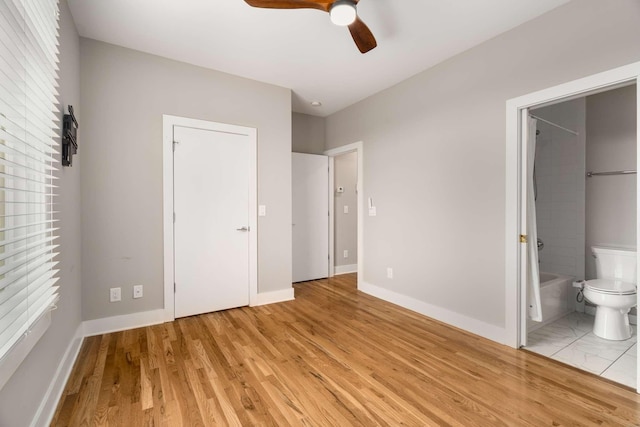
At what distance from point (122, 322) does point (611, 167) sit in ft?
17.0

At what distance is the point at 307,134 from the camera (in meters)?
4.74

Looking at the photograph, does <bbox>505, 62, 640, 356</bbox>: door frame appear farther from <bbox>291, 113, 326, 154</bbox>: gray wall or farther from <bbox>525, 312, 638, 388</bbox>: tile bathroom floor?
<bbox>291, 113, 326, 154</bbox>: gray wall

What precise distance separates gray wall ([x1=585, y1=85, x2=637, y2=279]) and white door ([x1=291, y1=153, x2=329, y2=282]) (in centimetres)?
327

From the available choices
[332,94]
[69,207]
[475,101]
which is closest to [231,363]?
[69,207]

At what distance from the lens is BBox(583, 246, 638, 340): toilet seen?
2.50m

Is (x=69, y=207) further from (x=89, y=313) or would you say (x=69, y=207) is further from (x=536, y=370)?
(x=536, y=370)

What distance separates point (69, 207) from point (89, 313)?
105cm

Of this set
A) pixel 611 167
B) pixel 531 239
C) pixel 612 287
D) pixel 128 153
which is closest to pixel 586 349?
pixel 612 287

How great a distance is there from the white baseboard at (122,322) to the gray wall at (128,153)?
53mm

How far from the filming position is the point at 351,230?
516cm

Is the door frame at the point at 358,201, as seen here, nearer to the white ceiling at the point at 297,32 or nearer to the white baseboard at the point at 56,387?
the white ceiling at the point at 297,32

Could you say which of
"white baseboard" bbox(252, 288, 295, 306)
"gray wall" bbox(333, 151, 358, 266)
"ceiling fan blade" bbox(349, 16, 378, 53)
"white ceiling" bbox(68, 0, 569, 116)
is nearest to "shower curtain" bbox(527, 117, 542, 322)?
"white ceiling" bbox(68, 0, 569, 116)

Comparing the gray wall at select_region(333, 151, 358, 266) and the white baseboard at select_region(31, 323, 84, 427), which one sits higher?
the gray wall at select_region(333, 151, 358, 266)

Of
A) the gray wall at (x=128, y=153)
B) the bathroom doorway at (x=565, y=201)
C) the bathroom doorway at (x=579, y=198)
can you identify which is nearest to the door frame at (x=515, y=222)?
the bathroom doorway at (x=565, y=201)
